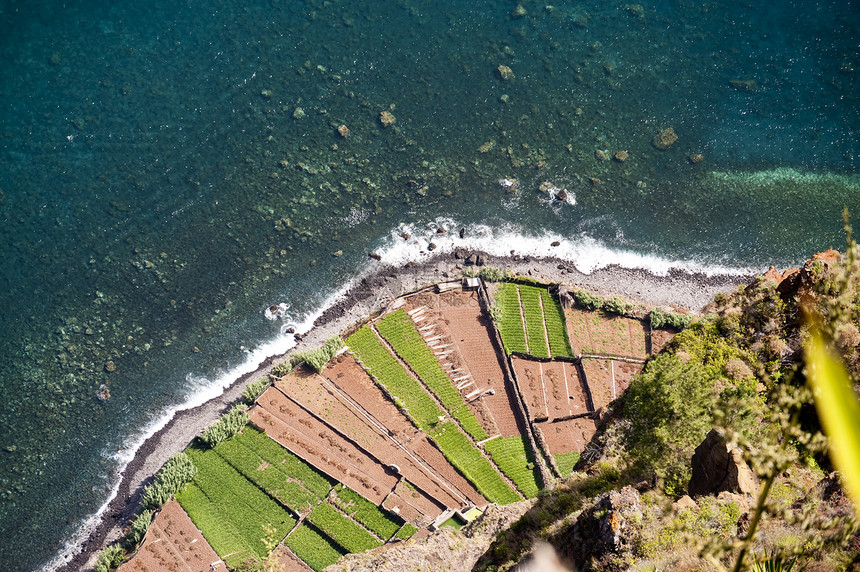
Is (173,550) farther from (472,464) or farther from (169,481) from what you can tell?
(472,464)

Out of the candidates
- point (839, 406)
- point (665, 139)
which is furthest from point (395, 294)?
point (839, 406)

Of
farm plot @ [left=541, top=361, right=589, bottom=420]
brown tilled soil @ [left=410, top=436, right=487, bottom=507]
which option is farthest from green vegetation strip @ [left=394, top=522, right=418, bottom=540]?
farm plot @ [left=541, top=361, right=589, bottom=420]

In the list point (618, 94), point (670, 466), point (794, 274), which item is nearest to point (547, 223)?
point (618, 94)

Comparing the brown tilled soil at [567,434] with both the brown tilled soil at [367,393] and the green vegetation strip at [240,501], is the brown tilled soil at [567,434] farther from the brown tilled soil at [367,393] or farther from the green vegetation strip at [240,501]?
the green vegetation strip at [240,501]

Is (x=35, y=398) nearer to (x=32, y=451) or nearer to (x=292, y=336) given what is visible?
(x=32, y=451)

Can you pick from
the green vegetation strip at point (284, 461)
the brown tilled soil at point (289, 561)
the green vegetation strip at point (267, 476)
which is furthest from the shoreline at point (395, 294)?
the brown tilled soil at point (289, 561)

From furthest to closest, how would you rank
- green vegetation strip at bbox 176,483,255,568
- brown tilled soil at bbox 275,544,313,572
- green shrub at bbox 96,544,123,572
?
1. green vegetation strip at bbox 176,483,255,568
2. green shrub at bbox 96,544,123,572
3. brown tilled soil at bbox 275,544,313,572

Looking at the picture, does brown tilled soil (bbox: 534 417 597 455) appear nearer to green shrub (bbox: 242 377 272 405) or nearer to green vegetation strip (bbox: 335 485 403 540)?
green vegetation strip (bbox: 335 485 403 540)
